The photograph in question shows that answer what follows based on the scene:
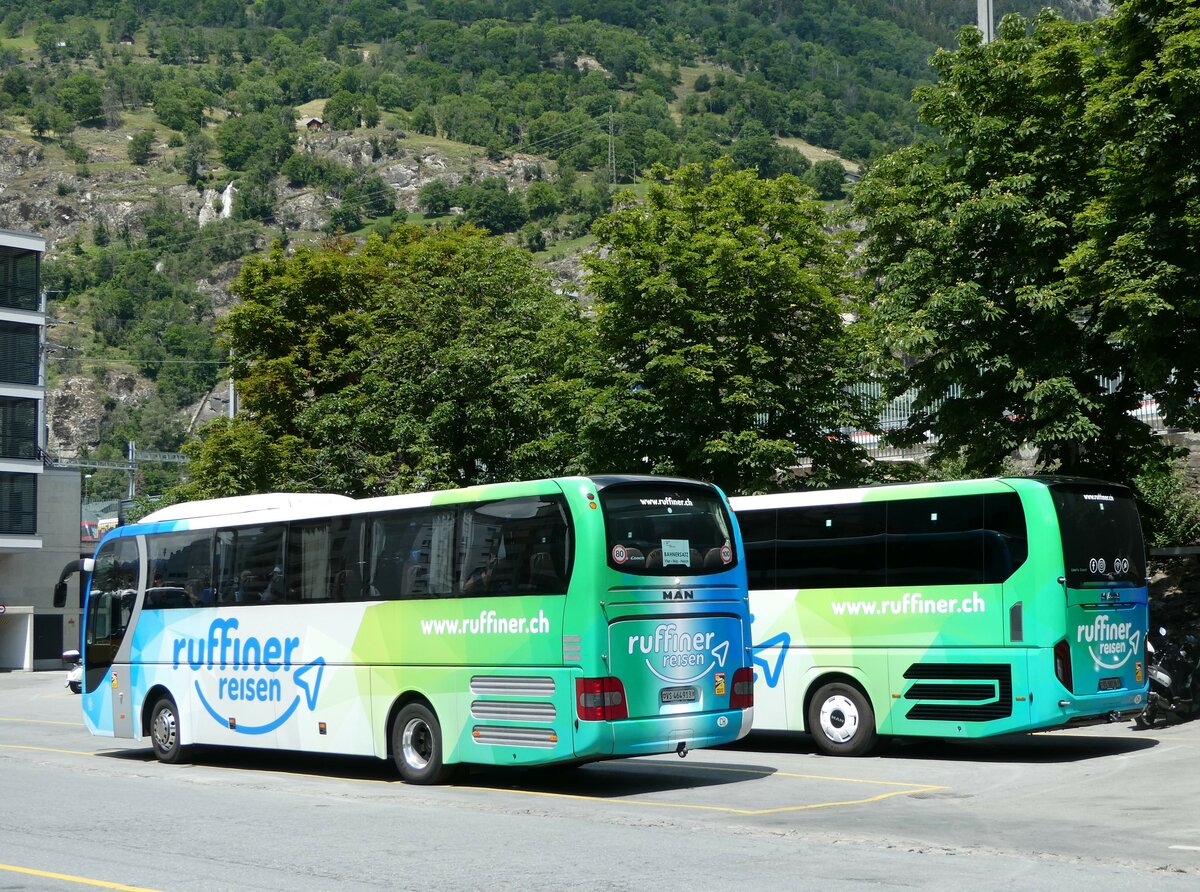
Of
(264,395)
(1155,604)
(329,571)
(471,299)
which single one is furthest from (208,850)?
(264,395)

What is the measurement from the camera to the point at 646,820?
12297 mm

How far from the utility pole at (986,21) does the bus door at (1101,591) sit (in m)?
9.84

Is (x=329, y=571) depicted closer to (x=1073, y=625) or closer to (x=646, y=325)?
(x=1073, y=625)

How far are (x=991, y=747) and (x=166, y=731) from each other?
409 inches

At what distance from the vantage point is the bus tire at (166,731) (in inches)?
734

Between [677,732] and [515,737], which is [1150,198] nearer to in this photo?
[677,732]

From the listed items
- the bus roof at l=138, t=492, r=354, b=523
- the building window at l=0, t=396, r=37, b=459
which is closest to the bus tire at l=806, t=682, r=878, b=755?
the bus roof at l=138, t=492, r=354, b=523

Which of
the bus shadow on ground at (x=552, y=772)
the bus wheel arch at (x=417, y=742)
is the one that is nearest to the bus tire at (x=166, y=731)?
the bus shadow on ground at (x=552, y=772)

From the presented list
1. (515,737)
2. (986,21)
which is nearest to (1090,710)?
(515,737)

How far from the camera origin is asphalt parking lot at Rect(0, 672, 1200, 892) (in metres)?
9.71

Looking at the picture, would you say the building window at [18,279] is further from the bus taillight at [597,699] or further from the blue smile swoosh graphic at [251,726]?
the bus taillight at [597,699]

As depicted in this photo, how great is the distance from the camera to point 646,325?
26.2 m

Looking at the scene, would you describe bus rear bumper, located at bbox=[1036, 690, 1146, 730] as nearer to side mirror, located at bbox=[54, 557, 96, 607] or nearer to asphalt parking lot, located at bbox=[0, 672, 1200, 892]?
asphalt parking lot, located at bbox=[0, 672, 1200, 892]

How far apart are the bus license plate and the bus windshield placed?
452cm
